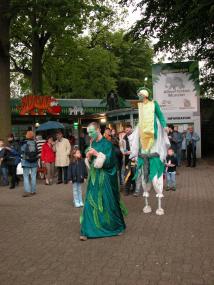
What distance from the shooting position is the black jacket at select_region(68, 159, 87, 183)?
10055 mm

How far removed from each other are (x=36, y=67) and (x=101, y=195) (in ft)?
61.6

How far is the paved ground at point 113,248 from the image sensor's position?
5242 millimetres

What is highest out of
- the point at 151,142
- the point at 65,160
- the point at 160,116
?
the point at 160,116

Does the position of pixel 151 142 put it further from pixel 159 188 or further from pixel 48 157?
pixel 48 157

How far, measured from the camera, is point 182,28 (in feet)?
62.4

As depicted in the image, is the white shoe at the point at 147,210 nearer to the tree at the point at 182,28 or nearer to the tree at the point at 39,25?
the tree at the point at 182,28

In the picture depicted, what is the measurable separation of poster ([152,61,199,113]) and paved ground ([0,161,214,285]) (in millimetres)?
12161

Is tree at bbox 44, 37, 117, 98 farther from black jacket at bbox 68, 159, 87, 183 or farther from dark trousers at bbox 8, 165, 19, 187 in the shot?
black jacket at bbox 68, 159, 87, 183

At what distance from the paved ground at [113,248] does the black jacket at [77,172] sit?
0.65 m

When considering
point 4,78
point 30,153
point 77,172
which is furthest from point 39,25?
point 77,172

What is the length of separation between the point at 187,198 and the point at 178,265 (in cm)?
550

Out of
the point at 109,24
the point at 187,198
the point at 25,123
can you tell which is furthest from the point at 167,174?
the point at 109,24

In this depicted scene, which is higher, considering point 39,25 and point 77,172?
Answer: point 39,25

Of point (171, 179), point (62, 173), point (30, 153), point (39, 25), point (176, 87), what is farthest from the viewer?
point (176, 87)
